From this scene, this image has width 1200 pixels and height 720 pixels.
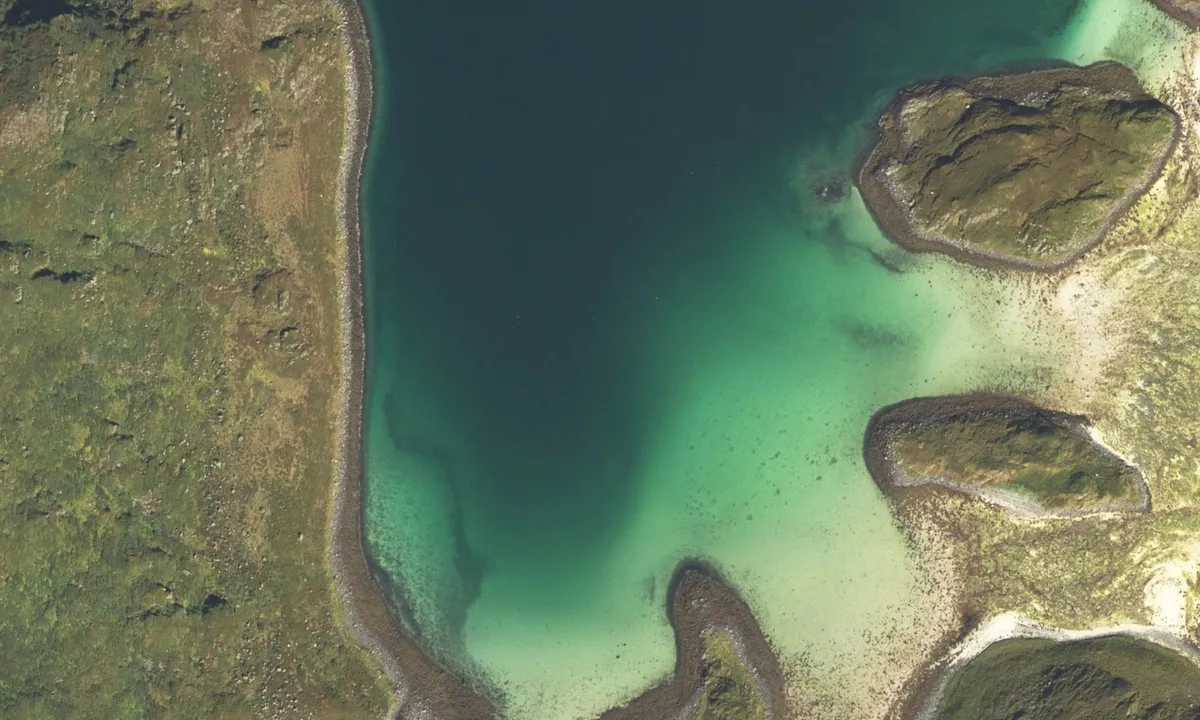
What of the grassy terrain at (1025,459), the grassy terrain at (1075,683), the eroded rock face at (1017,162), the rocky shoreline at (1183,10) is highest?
the rocky shoreline at (1183,10)

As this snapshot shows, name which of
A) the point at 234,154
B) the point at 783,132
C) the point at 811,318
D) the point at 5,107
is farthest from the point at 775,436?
the point at 5,107

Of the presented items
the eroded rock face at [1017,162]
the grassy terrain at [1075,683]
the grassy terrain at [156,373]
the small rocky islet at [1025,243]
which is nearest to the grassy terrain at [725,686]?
the small rocky islet at [1025,243]

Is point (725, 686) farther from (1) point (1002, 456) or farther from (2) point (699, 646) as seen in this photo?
(1) point (1002, 456)

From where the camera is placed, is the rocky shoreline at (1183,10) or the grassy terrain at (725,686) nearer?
the rocky shoreline at (1183,10)

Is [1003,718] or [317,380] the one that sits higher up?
[317,380]

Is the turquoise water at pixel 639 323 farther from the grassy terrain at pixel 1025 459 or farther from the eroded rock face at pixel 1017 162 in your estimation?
the grassy terrain at pixel 1025 459

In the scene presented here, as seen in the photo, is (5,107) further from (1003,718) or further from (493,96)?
(1003,718)

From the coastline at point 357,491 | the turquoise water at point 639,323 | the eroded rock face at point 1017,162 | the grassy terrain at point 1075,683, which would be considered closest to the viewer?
the eroded rock face at point 1017,162

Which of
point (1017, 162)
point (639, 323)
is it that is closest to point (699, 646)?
point (639, 323)
